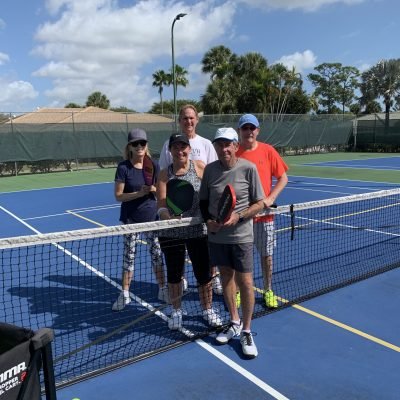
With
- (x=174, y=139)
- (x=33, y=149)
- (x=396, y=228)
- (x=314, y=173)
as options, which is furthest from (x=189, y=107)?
(x=33, y=149)

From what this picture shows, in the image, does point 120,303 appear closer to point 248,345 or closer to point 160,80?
point 248,345

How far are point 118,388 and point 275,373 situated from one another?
1.26m

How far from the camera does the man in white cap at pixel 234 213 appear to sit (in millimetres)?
3553

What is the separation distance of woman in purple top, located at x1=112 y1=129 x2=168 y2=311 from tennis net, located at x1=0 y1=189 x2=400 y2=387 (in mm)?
195

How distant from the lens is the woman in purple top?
443 centimetres

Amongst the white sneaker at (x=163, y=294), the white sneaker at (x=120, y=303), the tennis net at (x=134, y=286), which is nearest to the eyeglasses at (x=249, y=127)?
the tennis net at (x=134, y=286)

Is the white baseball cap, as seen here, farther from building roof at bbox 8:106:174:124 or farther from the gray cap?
building roof at bbox 8:106:174:124

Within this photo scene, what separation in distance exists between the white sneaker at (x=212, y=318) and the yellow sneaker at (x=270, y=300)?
2.04 ft

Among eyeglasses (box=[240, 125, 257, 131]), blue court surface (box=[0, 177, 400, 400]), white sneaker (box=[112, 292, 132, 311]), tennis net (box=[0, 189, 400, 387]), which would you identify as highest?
eyeglasses (box=[240, 125, 257, 131])

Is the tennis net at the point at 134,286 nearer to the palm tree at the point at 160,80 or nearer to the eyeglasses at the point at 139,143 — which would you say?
the eyeglasses at the point at 139,143

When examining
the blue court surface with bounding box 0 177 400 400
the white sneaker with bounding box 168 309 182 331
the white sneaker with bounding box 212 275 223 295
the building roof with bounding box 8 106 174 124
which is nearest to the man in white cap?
the blue court surface with bounding box 0 177 400 400

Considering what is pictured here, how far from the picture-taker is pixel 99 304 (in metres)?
4.90

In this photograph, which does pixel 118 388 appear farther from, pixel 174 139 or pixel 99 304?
pixel 174 139

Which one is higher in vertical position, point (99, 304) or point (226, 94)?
point (226, 94)
